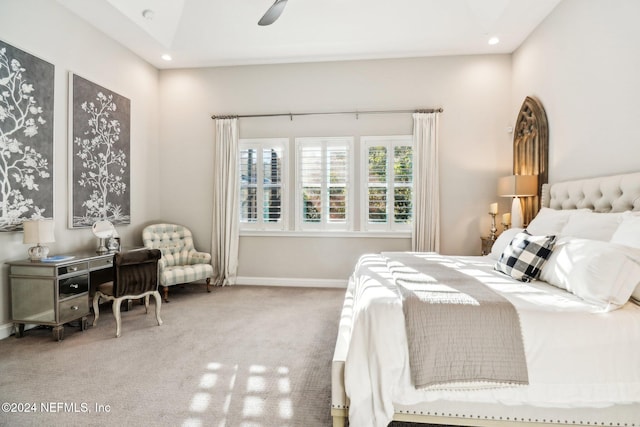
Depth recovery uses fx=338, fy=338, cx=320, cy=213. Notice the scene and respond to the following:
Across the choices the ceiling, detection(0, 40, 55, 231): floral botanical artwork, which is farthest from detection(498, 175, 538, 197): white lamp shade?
detection(0, 40, 55, 231): floral botanical artwork

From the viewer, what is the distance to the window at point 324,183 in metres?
5.05

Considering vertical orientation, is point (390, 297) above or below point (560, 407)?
above

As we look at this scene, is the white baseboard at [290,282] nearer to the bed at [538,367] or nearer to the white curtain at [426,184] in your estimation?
the white curtain at [426,184]

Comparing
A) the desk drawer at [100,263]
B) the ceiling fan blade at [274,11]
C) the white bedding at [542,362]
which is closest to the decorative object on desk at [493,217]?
the white bedding at [542,362]

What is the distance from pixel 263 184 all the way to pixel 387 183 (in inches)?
74.1

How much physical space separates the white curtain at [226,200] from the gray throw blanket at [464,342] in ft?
12.5

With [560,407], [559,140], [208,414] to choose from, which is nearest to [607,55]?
[559,140]

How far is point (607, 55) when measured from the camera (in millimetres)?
2895

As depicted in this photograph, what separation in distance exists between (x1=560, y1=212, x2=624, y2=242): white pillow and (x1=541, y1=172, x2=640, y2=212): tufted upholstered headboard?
0.64 ft

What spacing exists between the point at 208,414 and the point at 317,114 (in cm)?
411

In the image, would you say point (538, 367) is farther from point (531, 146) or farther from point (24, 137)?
point (24, 137)

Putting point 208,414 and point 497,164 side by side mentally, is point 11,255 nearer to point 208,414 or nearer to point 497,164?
point 208,414

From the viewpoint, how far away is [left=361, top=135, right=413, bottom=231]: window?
16.2 feet

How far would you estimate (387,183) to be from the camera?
16.3 ft
